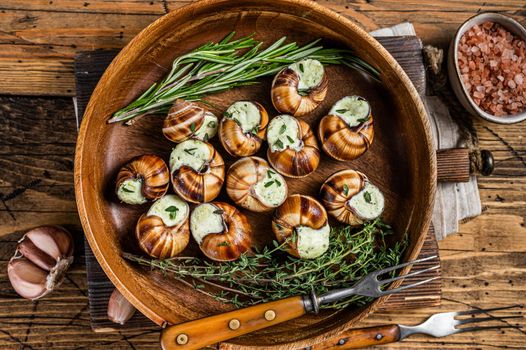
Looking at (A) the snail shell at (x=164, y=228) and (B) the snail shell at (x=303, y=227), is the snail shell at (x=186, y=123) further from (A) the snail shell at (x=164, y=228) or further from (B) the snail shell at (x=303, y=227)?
(B) the snail shell at (x=303, y=227)

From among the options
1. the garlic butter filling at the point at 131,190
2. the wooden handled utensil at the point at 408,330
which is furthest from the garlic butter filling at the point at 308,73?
the wooden handled utensil at the point at 408,330

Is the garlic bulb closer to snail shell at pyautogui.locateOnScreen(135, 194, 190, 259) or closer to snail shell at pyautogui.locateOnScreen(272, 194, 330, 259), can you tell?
snail shell at pyautogui.locateOnScreen(135, 194, 190, 259)

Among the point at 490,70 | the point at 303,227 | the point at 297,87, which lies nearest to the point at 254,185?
the point at 303,227

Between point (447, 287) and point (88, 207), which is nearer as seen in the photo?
point (88, 207)

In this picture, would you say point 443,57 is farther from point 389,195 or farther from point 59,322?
point 59,322

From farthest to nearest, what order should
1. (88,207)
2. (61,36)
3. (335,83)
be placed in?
(61,36) < (335,83) < (88,207)

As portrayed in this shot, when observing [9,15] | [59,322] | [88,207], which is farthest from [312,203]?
[9,15]
